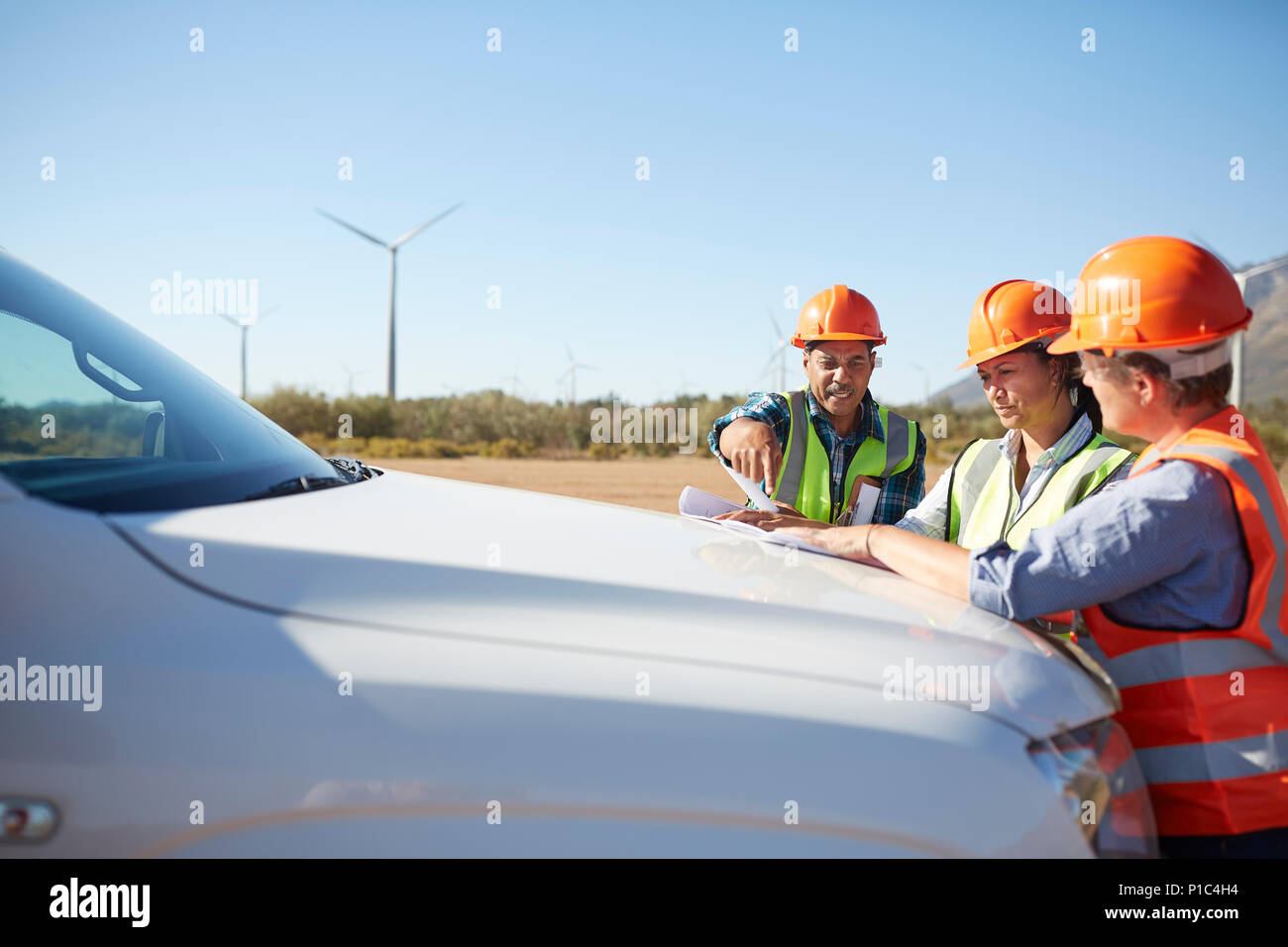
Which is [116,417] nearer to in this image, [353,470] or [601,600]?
[353,470]

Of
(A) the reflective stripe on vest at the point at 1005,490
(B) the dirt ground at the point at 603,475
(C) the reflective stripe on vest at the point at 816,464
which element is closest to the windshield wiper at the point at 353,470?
(A) the reflective stripe on vest at the point at 1005,490

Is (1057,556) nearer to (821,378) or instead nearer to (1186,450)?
(1186,450)

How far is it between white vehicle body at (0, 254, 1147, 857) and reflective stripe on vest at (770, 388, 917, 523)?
293 centimetres

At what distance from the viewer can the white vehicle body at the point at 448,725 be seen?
4.56 feet

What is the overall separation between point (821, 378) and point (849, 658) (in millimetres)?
3169

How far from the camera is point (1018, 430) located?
3527 millimetres

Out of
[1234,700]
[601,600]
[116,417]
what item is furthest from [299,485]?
[1234,700]

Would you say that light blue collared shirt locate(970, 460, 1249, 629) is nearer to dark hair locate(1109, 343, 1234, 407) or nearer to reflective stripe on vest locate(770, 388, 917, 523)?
dark hair locate(1109, 343, 1234, 407)

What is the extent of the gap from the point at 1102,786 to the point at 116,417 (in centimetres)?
259

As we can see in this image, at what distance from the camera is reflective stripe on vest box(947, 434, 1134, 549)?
10.2ft

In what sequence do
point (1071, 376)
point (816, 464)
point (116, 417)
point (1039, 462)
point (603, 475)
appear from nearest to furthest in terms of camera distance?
point (116, 417), point (1039, 462), point (1071, 376), point (816, 464), point (603, 475)

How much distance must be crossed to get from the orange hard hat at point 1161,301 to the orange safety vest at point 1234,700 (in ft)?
0.97

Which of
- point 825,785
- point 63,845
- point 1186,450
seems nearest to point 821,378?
point 1186,450

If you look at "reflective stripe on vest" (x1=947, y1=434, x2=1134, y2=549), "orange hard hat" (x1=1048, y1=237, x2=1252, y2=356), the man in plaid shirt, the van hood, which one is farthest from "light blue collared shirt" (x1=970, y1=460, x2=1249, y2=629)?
the man in plaid shirt
